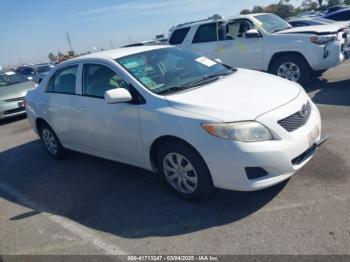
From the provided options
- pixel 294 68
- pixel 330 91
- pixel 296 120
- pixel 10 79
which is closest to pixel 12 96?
pixel 10 79

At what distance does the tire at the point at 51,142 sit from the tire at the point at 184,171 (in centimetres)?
260

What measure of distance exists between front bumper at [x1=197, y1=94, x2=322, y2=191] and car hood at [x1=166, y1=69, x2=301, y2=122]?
16 centimetres

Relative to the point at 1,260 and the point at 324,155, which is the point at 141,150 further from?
the point at 324,155

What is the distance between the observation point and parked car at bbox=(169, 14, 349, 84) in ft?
26.7

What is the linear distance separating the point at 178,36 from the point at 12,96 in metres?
5.17

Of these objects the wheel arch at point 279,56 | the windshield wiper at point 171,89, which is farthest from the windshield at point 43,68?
the windshield wiper at point 171,89

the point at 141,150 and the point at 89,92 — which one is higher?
the point at 89,92

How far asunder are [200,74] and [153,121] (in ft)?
3.59

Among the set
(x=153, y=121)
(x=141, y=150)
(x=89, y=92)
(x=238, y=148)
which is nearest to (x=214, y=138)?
(x=238, y=148)

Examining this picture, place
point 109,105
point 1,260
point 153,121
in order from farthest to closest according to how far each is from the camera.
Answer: point 109,105 → point 153,121 → point 1,260

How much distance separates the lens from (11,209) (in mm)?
4801

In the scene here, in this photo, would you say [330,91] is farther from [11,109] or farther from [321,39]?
[11,109]

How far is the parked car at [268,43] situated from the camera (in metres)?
8.15

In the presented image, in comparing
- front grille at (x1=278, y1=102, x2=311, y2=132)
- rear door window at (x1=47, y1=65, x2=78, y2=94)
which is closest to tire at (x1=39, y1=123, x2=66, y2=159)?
rear door window at (x1=47, y1=65, x2=78, y2=94)
